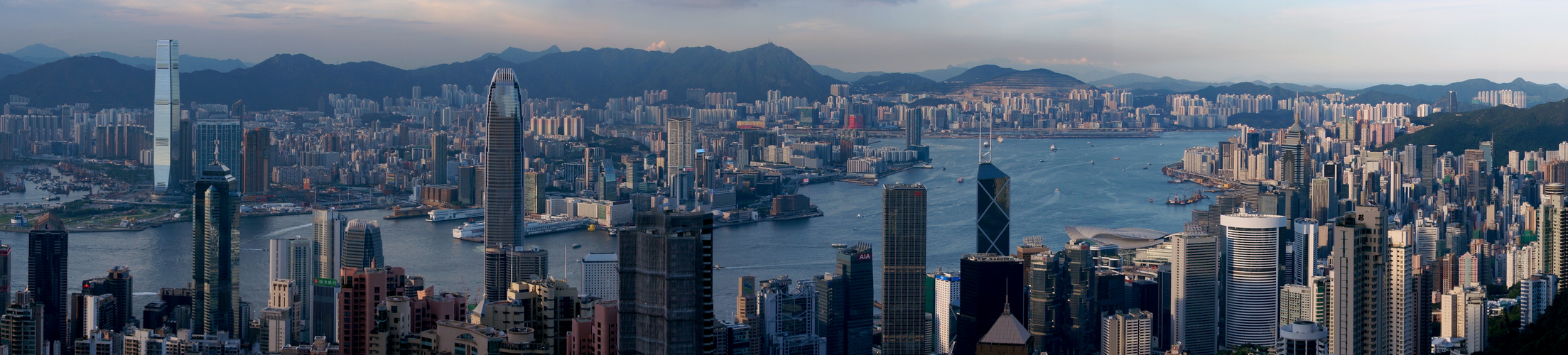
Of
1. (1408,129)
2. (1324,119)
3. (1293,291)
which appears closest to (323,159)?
(1293,291)

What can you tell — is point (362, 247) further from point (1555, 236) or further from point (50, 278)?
point (1555, 236)

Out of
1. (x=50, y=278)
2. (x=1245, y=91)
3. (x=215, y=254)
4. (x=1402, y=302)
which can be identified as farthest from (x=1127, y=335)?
(x=1245, y=91)

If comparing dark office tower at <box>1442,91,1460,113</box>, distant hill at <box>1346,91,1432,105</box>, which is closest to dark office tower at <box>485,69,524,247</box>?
dark office tower at <box>1442,91,1460,113</box>

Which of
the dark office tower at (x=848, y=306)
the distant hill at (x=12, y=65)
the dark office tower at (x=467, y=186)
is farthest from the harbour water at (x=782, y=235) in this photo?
the distant hill at (x=12, y=65)

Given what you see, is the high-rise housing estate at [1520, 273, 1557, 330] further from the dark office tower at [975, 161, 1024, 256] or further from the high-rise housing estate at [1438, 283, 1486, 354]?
the dark office tower at [975, 161, 1024, 256]

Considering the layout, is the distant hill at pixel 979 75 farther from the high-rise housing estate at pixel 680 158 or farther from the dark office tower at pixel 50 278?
the dark office tower at pixel 50 278

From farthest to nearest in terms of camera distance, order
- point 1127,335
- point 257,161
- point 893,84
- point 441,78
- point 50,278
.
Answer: point 893,84 → point 441,78 → point 257,161 → point 50,278 → point 1127,335
